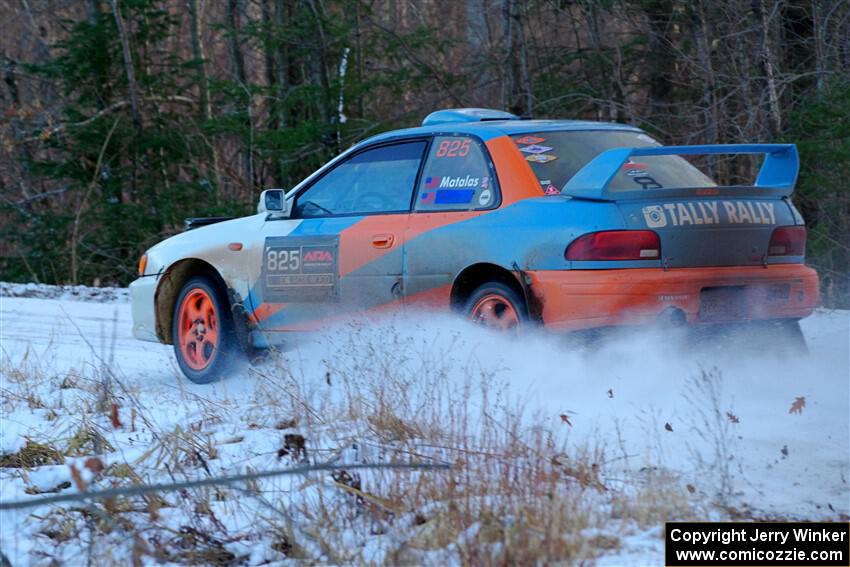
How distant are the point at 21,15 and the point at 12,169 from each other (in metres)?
5.66

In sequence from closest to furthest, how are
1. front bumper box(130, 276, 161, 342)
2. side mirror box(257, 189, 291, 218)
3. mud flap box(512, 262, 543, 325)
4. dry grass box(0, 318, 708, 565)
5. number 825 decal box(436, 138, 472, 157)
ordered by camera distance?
1. dry grass box(0, 318, 708, 565)
2. mud flap box(512, 262, 543, 325)
3. number 825 decal box(436, 138, 472, 157)
4. side mirror box(257, 189, 291, 218)
5. front bumper box(130, 276, 161, 342)

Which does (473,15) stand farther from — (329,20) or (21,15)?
(21,15)

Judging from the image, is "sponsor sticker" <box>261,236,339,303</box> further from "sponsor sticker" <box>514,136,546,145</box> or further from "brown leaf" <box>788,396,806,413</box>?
"brown leaf" <box>788,396,806,413</box>

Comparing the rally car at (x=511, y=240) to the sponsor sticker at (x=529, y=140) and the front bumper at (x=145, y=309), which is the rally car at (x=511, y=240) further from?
the front bumper at (x=145, y=309)

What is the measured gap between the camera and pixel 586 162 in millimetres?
6621

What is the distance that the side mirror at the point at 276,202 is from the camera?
7.64 meters

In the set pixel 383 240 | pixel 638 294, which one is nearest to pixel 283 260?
pixel 383 240

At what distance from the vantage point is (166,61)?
19828mm

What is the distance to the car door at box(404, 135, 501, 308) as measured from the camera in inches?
258

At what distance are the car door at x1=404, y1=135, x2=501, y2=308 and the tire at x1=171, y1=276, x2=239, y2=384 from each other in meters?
1.70

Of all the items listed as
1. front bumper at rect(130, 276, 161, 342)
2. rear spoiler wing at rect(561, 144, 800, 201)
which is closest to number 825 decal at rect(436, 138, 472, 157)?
rear spoiler wing at rect(561, 144, 800, 201)

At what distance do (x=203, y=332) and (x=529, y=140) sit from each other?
2919 mm

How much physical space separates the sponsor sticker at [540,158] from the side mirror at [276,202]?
1909 millimetres

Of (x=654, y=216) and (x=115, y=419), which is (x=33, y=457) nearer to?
(x=115, y=419)
